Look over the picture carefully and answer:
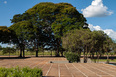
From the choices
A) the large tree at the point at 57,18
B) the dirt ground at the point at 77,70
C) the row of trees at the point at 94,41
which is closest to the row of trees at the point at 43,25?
the large tree at the point at 57,18

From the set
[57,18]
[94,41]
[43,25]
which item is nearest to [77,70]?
[94,41]

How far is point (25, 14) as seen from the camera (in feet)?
122

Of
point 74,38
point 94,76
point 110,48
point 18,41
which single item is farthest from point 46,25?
point 94,76

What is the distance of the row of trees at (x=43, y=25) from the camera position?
108ft

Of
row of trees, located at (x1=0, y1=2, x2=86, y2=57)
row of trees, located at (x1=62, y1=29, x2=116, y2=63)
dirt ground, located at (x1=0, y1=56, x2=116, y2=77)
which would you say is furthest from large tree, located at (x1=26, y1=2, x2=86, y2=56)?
dirt ground, located at (x1=0, y1=56, x2=116, y2=77)

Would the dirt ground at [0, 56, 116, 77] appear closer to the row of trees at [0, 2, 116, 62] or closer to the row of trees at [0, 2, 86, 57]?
the row of trees at [0, 2, 116, 62]

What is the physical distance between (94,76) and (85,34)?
415 inches

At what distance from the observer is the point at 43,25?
35.3m

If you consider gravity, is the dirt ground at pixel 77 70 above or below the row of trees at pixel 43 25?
below

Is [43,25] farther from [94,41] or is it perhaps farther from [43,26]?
[94,41]

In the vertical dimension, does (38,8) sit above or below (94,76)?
above

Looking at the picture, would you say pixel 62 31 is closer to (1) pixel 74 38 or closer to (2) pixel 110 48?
(1) pixel 74 38

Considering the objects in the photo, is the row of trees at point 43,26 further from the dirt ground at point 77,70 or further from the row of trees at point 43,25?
the dirt ground at point 77,70

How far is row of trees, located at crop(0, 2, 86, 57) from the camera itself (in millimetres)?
32875
